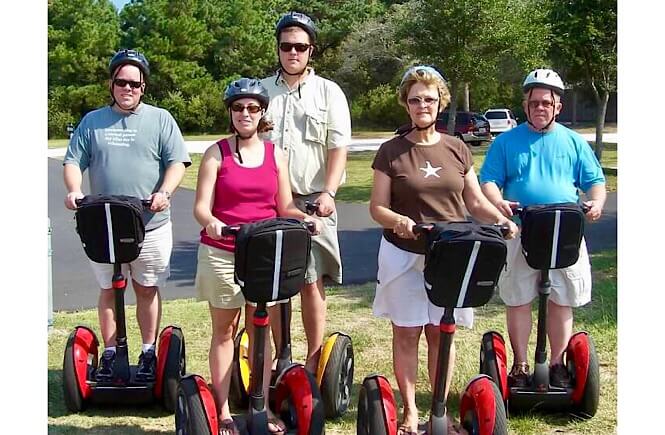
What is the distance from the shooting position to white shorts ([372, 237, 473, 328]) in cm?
403

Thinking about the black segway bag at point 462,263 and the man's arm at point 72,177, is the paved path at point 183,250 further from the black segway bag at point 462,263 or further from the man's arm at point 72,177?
the black segway bag at point 462,263

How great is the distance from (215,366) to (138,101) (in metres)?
1.69

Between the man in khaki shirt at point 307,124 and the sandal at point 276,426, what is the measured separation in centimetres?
78

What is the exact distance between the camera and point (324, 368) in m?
4.68

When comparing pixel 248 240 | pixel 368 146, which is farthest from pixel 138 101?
pixel 368 146

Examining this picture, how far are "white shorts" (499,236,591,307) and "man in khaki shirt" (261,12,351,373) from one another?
3.47 feet

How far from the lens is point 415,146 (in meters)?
3.96

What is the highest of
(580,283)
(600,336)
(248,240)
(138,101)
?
(138,101)

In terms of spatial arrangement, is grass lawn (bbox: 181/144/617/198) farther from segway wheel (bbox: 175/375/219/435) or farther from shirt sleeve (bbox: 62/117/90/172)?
segway wheel (bbox: 175/375/219/435)

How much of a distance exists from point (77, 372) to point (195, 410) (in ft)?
3.97

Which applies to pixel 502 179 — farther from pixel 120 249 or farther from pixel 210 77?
pixel 210 77

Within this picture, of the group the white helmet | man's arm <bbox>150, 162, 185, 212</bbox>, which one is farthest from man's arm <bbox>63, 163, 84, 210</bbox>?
the white helmet

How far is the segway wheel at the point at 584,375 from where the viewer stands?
15.1ft

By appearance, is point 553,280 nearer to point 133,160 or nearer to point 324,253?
point 324,253
